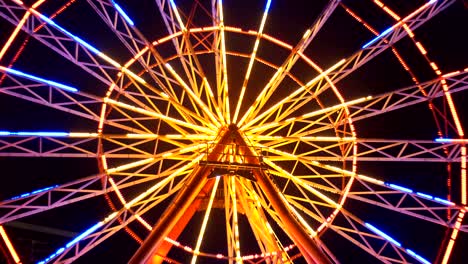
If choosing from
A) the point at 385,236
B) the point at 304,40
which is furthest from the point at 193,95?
the point at 385,236

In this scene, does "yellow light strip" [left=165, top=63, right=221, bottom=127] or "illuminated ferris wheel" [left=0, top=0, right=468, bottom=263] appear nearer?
"illuminated ferris wheel" [left=0, top=0, right=468, bottom=263]

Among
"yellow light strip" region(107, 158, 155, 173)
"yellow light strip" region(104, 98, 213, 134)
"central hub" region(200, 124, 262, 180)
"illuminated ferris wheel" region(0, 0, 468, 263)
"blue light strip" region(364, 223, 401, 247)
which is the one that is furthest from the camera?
"yellow light strip" region(107, 158, 155, 173)

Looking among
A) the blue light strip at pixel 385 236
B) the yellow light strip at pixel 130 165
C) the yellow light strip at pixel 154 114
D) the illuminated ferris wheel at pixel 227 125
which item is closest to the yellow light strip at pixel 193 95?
the illuminated ferris wheel at pixel 227 125

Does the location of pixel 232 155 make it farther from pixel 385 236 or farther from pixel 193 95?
pixel 385 236

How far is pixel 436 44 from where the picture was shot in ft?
52.2

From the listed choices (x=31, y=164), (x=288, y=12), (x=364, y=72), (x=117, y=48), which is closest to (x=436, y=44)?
(x=364, y=72)

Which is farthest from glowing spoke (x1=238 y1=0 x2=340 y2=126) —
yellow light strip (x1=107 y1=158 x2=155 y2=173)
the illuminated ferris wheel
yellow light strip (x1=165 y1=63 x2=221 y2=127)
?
yellow light strip (x1=107 y1=158 x2=155 y2=173)

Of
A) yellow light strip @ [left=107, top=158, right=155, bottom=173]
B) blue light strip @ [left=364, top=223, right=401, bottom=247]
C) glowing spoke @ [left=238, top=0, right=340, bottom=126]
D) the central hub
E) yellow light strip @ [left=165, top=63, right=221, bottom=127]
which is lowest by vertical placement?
yellow light strip @ [left=107, top=158, right=155, bottom=173]

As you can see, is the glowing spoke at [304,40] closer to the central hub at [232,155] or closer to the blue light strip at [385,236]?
the central hub at [232,155]

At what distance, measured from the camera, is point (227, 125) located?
42.8ft

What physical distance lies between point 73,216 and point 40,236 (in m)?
1.93

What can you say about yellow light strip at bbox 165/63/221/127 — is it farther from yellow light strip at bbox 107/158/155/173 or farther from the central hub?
yellow light strip at bbox 107/158/155/173

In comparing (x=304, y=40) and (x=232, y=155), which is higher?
(x=304, y=40)

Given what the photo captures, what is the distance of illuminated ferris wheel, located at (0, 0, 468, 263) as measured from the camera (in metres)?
11.6
